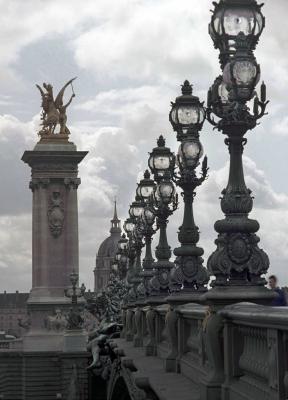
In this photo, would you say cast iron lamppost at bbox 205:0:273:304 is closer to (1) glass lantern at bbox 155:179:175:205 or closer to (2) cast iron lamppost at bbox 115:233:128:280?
(1) glass lantern at bbox 155:179:175:205

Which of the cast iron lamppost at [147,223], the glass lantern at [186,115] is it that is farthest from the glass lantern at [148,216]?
the glass lantern at [186,115]

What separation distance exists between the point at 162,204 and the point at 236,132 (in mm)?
11469

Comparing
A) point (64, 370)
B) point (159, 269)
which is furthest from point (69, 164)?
point (159, 269)

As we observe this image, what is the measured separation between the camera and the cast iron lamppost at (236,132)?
502 inches

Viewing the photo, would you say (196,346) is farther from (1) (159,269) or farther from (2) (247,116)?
(1) (159,269)

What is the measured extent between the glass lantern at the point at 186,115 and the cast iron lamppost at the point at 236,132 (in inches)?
217

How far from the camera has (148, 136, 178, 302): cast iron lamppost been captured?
2461cm

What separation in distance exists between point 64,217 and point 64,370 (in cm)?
1640

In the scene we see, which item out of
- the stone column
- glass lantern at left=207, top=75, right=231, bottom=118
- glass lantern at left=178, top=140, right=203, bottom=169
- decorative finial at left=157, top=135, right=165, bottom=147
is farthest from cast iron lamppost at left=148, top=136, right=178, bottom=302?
the stone column

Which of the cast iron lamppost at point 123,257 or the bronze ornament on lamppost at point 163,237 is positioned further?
the cast iron lamppost at point 123,257

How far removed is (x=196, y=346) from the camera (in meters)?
15.6

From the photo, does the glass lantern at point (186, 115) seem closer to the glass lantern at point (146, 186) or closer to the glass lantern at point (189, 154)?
the glass lantern at point (189, 154)

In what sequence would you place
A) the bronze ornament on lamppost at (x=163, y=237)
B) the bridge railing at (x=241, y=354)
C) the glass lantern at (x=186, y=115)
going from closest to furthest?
the bridge railing at (x=241, y=354) < the glass lantern at (x=186, y=115) < the bronze ornament on lamppost at (x=163, y=237)

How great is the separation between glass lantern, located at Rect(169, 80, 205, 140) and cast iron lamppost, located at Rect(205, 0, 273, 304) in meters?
5.52
